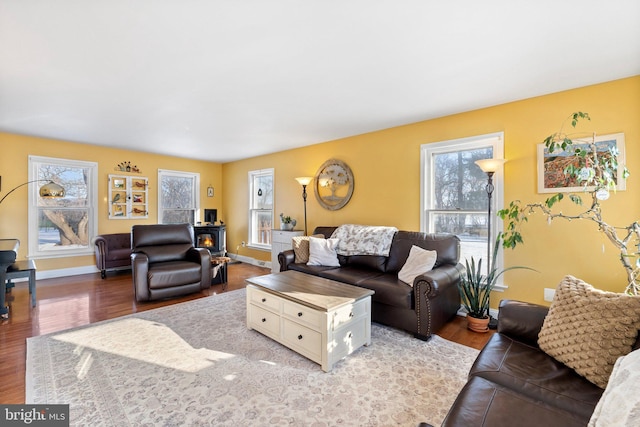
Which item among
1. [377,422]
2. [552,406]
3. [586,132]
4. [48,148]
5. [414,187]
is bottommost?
[377,422]

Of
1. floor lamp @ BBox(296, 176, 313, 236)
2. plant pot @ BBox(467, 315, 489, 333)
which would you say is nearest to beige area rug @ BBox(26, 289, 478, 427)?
plant pot @ BBox(467, 315, 489, 333)

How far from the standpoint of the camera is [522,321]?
5.50ft

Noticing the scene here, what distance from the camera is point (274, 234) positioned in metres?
5.08

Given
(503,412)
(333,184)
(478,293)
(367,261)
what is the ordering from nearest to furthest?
(503,412)
(478,293)
(367,261)
(333,184)

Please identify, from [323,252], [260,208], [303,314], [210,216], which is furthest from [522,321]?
[210,216]

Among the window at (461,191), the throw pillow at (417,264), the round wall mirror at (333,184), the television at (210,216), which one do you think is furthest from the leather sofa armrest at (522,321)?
the television at (210,216)

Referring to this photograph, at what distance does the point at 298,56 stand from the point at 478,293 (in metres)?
2.86

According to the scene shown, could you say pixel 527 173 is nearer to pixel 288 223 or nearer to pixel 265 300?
pixel 265 300

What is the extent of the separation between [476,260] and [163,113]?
427cm

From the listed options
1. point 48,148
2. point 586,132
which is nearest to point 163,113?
point 48,148

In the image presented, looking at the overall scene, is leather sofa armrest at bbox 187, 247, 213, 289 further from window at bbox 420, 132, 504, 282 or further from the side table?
window at bbox 420, 132, 504, 282

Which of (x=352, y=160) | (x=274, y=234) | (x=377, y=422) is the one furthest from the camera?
(x=274, y=234)

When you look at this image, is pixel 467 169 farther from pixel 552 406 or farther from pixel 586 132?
pixel 552 406

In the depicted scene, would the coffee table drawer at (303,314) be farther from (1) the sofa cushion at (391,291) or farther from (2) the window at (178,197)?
(2) the window at (178,197)
